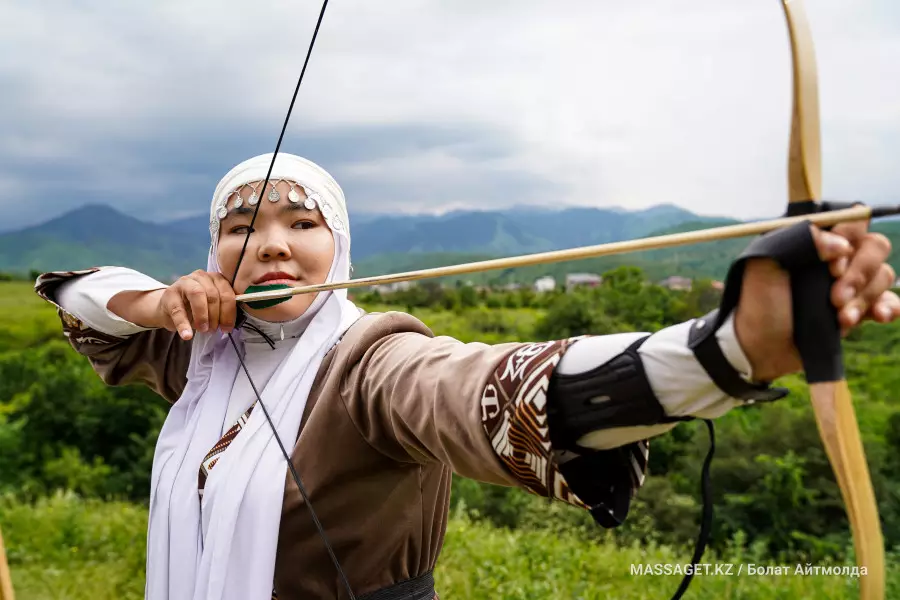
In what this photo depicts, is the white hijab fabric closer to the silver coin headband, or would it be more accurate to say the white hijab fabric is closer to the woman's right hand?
the silver coin headband

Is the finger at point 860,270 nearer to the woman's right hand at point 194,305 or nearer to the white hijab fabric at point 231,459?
the white hijab fabric at point 231,459

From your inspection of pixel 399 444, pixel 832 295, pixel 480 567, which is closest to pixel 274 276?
pixel 399 444

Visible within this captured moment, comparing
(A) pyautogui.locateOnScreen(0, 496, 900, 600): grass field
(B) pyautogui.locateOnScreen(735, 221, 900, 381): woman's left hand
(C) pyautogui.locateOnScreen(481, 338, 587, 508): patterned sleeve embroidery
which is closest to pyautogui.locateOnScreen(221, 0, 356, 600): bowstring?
(C) pyautogui.locateOnScreen(481, 338, 587, 508): patterned sleeve embroidery

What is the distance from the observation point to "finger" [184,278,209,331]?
4.76 ft

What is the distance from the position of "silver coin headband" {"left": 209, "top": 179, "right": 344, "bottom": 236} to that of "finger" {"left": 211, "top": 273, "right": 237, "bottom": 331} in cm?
17

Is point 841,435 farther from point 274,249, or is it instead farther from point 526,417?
point 274,249

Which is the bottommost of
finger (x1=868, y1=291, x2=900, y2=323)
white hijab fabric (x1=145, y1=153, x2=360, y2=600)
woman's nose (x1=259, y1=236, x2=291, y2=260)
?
white hijab fabric (x1=145, y1=153, x2=360, y2=600)

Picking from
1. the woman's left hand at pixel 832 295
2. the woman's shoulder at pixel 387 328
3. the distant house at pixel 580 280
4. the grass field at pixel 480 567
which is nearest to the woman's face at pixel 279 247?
the woman's shoulder at pixel 387 328

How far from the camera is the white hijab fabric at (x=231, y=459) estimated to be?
4.31 feet

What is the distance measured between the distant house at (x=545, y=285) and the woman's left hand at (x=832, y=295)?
8.35m

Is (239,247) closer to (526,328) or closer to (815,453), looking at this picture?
(815,453)

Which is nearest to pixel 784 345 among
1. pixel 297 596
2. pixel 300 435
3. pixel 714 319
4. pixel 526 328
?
pixel 714 319

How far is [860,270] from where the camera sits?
0.75 meters

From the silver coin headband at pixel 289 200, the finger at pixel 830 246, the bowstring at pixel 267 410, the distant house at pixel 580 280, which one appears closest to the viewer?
the finger at pixel 830 246
